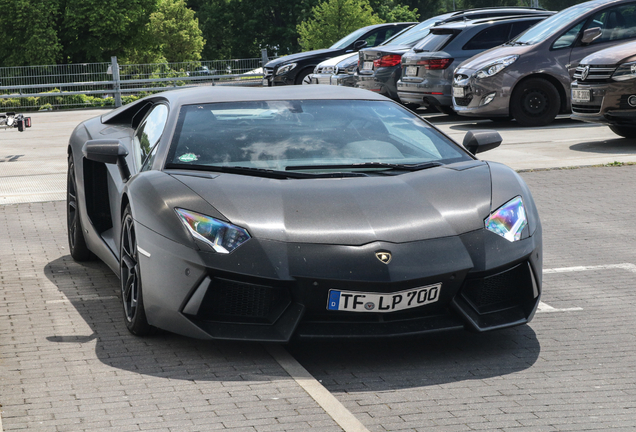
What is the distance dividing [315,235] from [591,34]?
10.4 meters

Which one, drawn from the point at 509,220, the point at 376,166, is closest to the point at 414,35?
the point at 376,166

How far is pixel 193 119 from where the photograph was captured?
475cm

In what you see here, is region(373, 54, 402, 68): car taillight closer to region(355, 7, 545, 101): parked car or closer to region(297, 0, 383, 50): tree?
region(355, 7, 545, 101): parked car

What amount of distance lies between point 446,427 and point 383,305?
68cm

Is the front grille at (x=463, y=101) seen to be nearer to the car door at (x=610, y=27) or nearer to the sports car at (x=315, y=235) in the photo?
the car door at (x=610, y=27)

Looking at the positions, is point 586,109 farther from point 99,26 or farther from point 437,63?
point 99,26

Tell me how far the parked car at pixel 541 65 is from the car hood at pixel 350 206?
30.9ft

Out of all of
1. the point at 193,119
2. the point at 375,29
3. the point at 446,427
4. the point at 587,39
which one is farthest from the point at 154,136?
the point at 375,29

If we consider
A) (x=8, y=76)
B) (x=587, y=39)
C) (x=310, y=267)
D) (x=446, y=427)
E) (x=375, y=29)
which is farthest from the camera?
(x=8, y=76)

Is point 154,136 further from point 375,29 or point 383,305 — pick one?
point 375,29

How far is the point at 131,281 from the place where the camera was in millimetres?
4344

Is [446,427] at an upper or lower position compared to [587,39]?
lower

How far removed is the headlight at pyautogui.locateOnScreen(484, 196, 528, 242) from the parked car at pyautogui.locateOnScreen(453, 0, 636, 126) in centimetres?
948

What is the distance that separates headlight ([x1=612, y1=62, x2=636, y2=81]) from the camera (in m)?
10.4
